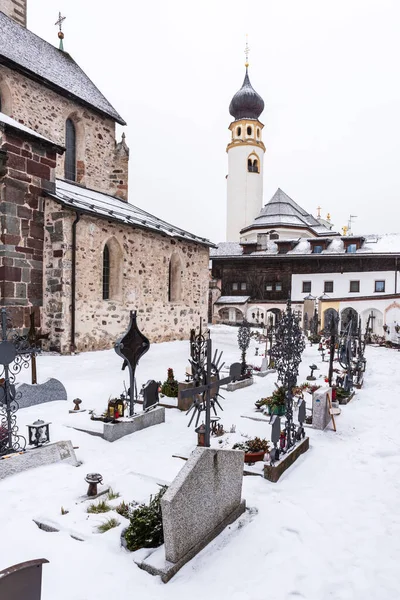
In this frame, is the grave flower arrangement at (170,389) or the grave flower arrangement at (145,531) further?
the grave flower arrangement at (170,389)

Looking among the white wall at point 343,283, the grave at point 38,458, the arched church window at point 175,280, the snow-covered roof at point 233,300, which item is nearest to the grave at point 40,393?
the grave at point 38,458

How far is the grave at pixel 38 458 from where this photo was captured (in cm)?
486

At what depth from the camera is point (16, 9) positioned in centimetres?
1897

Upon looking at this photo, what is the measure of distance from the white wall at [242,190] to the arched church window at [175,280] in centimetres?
2831

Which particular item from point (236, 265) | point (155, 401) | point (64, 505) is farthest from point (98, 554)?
point (236, 265)

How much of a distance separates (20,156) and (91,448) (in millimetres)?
9207

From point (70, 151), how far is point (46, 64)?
3.55m

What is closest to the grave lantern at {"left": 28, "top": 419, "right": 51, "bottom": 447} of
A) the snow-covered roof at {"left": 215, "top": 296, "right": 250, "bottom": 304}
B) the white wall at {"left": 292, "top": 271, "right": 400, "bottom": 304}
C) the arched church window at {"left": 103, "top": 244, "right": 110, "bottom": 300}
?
the arched church window at {"left": 103, "top": 244, "right": 110, "bottom": 300}

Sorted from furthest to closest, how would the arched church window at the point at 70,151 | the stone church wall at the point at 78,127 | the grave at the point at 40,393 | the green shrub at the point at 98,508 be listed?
the arched church window at the point at 70,151, the stone church wall at the point at 78,127, the grave at the point at 40,393, the green shrub at the point at 98,508

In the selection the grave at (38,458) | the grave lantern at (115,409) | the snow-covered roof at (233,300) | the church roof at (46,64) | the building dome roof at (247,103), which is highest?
the building dome roof at (247,103)

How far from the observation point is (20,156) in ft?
38.5

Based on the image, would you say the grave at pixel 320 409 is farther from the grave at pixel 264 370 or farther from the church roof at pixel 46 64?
the church roof at pixel 46 64

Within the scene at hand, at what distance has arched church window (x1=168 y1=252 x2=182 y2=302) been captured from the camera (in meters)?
18.0

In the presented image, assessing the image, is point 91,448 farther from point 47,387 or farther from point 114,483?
point 47,387
